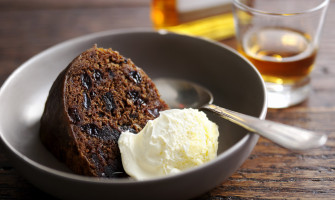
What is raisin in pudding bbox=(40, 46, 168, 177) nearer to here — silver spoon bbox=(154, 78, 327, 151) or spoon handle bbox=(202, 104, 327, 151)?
silver spoon bbox=(154, 78, 327, 151)

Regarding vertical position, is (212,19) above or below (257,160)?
above

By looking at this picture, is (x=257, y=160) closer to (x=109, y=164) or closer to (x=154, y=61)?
(x=109, y=164)

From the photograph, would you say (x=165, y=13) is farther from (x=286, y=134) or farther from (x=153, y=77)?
(x=286, y=134)

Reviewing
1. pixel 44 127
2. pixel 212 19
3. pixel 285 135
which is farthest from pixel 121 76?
pixel 212 19

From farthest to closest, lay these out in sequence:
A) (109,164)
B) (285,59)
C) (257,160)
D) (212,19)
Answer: (212,19), (285,59), (257,160), (109,164)

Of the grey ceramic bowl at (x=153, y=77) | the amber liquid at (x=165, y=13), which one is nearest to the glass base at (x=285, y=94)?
the grey ceramic bowl at (x=153, y=77)

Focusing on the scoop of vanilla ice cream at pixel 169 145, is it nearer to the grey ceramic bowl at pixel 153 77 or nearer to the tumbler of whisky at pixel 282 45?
the grey ceramic bowl at pixel 153 77
